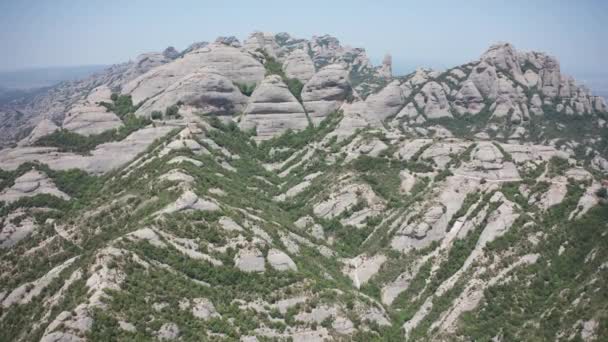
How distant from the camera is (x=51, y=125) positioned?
310 feet

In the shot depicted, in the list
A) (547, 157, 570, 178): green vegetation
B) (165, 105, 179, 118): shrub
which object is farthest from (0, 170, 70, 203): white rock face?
(547, 157, 570, 178): green vegetation

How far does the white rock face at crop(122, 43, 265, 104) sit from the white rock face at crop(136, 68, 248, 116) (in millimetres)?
3308

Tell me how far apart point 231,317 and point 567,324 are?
29.1 meters

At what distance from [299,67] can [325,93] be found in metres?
12.5

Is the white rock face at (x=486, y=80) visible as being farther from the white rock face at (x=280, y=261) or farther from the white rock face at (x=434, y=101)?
the white rock face at (x=280, y=261)

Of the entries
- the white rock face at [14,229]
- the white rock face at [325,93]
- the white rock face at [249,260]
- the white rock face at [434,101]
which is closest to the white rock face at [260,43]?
the white rock face at [325,93]

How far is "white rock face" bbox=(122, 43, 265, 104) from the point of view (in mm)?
108750

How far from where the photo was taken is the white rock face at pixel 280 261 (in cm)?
5731

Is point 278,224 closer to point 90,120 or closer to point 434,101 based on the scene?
point 90,120

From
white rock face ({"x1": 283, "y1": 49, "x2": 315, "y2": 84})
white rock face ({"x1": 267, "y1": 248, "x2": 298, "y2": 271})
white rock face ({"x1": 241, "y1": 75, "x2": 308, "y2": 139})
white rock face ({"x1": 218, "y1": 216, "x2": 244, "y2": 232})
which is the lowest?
white rock face ({"x1": 267, "y1": 248, "x2": 298, "y2": 271})

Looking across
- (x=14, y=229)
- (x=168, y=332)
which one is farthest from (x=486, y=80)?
(x=168, y=332)

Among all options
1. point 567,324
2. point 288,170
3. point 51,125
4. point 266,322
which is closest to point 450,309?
point 567,324

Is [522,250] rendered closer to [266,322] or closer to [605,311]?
[605,311]

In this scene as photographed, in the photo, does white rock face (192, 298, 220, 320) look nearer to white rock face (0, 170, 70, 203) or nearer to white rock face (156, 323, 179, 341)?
white rock face (156, 323, 179, 341)
